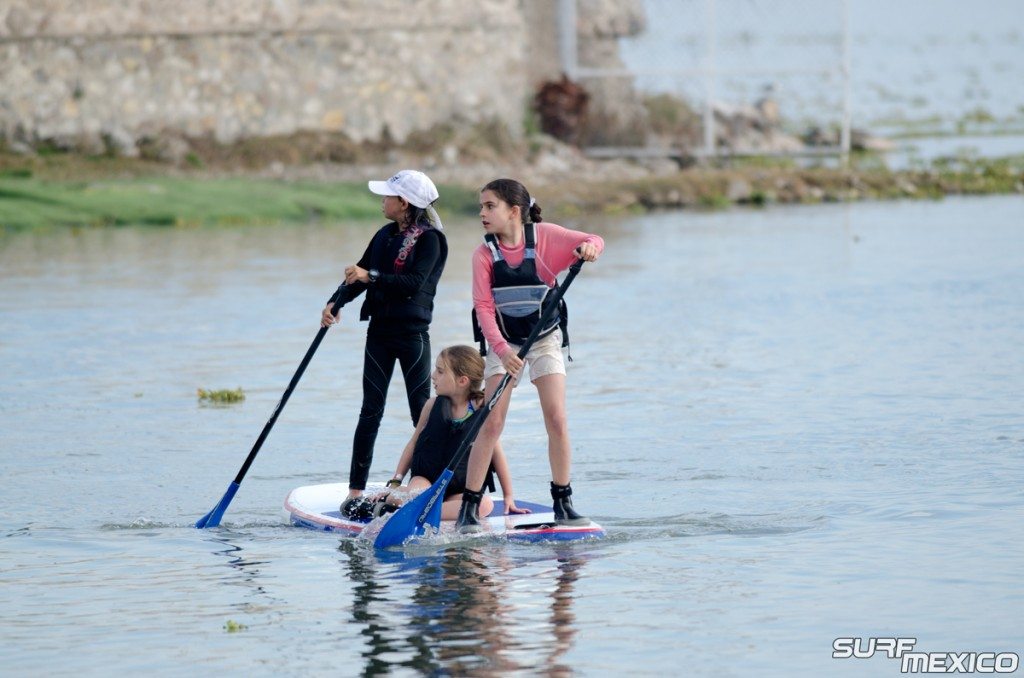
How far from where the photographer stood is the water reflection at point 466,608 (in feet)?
23.4

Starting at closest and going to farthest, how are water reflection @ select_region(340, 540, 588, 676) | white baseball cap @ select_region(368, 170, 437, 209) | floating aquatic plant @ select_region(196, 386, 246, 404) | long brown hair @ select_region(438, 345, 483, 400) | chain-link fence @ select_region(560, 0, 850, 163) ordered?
water reflection @ select_region(340, 540, 588, 676)
long brown hair @ select_region(438, 345, 483, 400)
white baseball cap @ select_region(368, 170, 437, 209)
floating aquatic plant @ select_region(196, 386, 246, 404)
chain-link fence @ select_region(560, 0, 850, 163)

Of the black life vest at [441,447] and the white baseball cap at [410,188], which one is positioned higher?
the white baseball cap at [410,188]

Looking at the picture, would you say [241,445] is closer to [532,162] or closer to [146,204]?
[146,204]

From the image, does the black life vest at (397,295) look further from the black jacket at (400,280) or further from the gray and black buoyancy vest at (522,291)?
the gray and black buoyancy vest at (522,291)

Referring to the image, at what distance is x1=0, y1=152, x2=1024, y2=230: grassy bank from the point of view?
25828 mm

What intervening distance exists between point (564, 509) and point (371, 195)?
62.0 feet

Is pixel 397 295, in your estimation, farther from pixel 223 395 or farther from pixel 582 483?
pixel 223 395

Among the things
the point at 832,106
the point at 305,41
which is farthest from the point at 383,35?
the point at 832,106

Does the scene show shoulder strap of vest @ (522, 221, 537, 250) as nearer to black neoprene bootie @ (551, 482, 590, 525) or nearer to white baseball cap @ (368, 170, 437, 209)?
white baseball cap @ (368, 170, 437, 209)

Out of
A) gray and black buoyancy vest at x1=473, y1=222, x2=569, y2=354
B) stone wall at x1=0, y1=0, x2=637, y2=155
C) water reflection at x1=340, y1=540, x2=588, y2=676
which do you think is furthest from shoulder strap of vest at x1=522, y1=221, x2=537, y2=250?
stone wall at x1=0, y1=0, x2=637, y2=155

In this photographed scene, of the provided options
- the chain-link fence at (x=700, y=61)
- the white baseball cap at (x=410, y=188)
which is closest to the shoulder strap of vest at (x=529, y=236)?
the white baseball cap at (x=410, y=188)

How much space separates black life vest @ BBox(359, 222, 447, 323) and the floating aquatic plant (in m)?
3.75

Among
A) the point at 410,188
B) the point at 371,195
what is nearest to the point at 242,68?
the point at 371,195

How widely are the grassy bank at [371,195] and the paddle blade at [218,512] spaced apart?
16588 mm
